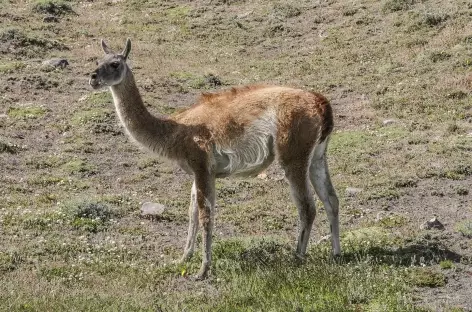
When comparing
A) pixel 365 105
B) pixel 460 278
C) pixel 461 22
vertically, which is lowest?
pixel 460 278

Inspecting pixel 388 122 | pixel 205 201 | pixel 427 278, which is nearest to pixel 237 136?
pixel 205 201

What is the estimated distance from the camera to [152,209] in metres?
13.9

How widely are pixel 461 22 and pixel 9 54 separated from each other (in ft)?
57.6

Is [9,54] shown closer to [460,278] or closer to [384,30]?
[384,30]

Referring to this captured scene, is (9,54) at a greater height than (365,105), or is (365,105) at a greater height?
(9,54)

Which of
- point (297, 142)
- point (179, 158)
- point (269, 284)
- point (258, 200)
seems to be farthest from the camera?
point (258, 200)

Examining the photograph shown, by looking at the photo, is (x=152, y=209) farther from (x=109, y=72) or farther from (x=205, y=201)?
(x=109, y=72)

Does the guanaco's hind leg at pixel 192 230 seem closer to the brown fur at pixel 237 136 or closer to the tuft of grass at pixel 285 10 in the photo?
the brown fur at pixel 237 136

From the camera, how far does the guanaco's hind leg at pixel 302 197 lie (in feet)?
33.3

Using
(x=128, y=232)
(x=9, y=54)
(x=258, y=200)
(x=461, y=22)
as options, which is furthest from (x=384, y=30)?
(x=128, y=232)

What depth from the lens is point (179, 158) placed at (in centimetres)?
1088

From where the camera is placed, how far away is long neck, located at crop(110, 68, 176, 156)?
1105 centimetres

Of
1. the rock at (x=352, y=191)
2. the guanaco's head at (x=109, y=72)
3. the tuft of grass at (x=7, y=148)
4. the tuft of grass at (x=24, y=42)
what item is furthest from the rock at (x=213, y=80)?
the guanaco's head at (x=109, y=72)

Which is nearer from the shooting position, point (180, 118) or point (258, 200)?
point (180, 118)
